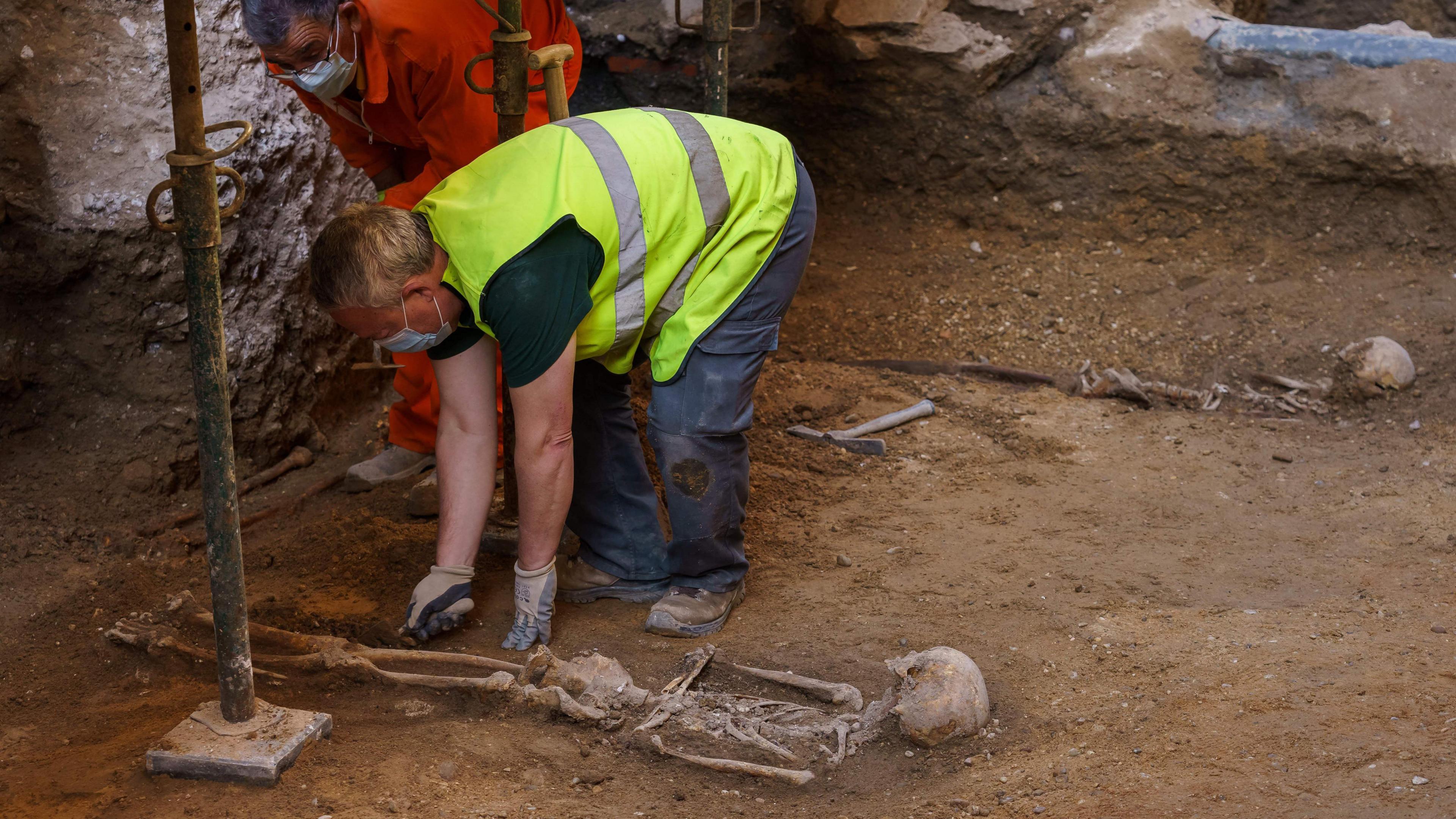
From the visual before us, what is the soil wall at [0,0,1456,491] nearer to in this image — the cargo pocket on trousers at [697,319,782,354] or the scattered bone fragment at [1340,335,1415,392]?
the scattered bone fragment at [1340,335,1415,392]

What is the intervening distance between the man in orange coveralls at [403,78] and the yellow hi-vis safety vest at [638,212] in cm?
40

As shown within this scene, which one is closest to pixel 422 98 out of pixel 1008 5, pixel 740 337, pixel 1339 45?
pixel 740 337

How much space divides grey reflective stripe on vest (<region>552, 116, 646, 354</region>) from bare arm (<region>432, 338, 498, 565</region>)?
376 mm

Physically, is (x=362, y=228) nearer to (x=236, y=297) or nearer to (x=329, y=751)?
(x=329, y=751)

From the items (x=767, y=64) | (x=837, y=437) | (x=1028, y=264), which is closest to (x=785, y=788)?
(x=837, y=437)

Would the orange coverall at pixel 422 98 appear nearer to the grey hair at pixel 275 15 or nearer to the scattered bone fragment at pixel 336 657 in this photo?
the grey hair at pixel 275 15

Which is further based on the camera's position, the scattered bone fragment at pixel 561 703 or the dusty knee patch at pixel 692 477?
the dusty knee patch at pixel 692 477

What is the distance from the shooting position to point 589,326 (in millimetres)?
3072

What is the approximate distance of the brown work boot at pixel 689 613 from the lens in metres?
3.45

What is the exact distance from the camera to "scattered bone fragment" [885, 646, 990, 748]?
286cm

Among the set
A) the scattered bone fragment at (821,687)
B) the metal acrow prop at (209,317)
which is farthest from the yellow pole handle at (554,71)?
the scattered bone fragment at (821,687)

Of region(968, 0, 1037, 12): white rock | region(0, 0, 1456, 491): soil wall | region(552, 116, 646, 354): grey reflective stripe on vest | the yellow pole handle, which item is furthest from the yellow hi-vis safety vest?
region(968, 0, 1037, 12): white rock

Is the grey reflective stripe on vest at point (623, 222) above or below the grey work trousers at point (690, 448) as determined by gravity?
above

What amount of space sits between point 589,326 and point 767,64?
400cm
